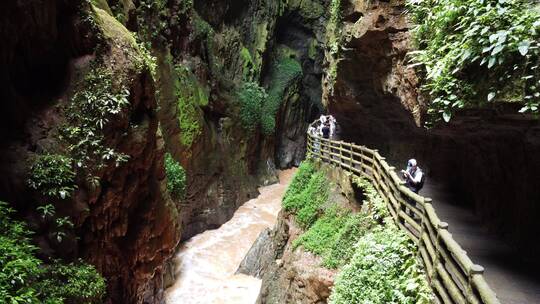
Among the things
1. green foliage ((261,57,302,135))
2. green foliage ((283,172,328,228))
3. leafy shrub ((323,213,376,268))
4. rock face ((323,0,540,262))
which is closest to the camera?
rock face ((323,0,540,262))

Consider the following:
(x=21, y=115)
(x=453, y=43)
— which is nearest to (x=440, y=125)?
(x=453, y=43)

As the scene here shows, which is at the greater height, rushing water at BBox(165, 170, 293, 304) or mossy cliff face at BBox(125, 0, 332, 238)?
mossy cliff face at BBox(125, 0, 332, 238)

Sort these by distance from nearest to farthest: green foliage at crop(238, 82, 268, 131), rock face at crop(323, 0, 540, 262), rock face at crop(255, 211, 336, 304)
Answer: rock face at crop(323, 0, 540, 262) → rock face at crop(255, 211, 336, 304) → green foliage at crop(238, 82, 268, 131)

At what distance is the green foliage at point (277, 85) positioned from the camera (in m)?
28.5

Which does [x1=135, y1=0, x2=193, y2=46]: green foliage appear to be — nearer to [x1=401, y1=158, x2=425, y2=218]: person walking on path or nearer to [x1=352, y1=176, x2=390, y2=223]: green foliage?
[x1=352, y1=176, x2=390, y2=223]: green foliage

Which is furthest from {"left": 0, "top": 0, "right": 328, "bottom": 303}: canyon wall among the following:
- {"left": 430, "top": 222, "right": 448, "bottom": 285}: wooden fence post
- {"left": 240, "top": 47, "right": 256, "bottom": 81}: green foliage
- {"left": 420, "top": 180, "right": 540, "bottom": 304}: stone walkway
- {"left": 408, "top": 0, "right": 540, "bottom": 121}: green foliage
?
{"left": 240, "top": 47, "right": 256, "bottom": 81}: green foliage

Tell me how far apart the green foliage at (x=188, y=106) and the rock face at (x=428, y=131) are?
22.1 ft

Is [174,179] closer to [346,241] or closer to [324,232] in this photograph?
[324,232]

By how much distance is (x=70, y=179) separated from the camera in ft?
23.3

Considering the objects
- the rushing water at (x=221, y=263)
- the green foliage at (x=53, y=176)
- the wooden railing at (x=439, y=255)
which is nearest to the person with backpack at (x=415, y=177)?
the wooden railing at (x=439, y=255)

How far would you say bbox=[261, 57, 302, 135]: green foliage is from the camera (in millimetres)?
28477

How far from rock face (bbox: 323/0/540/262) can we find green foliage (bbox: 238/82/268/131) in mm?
7999

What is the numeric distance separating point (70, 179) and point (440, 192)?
1103 cm

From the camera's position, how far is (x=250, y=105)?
25516mm
